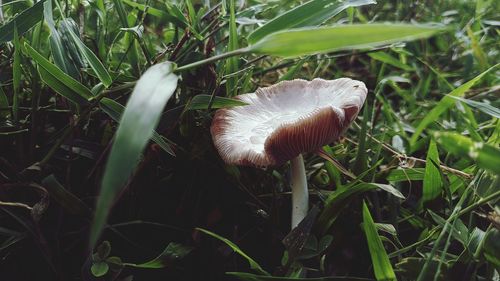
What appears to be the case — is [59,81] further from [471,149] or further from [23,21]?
[471,149]

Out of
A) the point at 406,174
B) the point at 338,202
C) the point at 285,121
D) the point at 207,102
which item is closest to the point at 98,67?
the point at 207,102

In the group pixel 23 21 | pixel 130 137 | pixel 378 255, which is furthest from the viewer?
pixel 23 21

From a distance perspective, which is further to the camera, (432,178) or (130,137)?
(432,178)

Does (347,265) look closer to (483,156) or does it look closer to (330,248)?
(330,248)

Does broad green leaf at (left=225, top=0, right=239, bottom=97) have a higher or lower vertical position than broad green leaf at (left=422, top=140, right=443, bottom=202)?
higher

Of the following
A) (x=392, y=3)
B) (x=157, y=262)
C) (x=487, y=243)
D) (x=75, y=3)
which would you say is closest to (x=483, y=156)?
(x=487, y=243)

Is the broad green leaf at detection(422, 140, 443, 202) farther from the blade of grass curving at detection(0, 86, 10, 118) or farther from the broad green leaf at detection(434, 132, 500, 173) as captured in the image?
the blade of grass curving at detection(0, 86, 10, 118)

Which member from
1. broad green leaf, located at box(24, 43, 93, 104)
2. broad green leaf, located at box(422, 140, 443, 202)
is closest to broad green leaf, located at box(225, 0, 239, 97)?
broad green leaf, located at box(24, 43, 93, 104)
